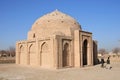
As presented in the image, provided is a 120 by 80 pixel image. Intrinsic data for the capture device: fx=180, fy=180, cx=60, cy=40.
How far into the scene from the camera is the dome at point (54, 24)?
2638cm

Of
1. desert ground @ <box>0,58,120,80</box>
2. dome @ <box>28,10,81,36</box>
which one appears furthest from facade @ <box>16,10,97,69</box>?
desert ground @ <box>0,58,120,80</box>

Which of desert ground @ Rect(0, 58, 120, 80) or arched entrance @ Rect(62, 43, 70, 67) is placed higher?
arched entrance @ Rect(62, 43, 70, 67)

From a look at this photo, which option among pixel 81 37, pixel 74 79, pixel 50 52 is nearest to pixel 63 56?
pixel 50 52

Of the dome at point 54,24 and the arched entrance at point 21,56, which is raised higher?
the dome at point 54,24

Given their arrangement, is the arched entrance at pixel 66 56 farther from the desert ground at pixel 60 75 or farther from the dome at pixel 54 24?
the desert ground at pixel 60 75

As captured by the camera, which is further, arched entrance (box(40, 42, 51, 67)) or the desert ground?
arched entrance (box(40, 42, 51, 67))

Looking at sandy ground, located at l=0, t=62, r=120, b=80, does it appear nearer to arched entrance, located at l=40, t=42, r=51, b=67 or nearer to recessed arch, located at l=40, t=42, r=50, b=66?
arched entrance, located at l=40, t=42, r=51, b=67

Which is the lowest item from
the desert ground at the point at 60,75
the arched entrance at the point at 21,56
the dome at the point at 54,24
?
the desert ground at the point at 60,75

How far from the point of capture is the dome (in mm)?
26381

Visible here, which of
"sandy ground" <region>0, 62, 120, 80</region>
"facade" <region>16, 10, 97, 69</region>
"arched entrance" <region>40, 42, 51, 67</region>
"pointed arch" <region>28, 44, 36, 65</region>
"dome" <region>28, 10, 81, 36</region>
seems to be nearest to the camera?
"sandy ground" <region>0, 62, 120, 80</region>

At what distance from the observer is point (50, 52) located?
2303 centimetres

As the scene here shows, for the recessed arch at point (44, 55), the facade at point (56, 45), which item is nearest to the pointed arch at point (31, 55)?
the facade at point (56, 45)

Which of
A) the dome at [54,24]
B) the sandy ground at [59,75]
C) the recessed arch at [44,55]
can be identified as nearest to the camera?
the sandy ground at [59,75]

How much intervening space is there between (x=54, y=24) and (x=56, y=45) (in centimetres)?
583
